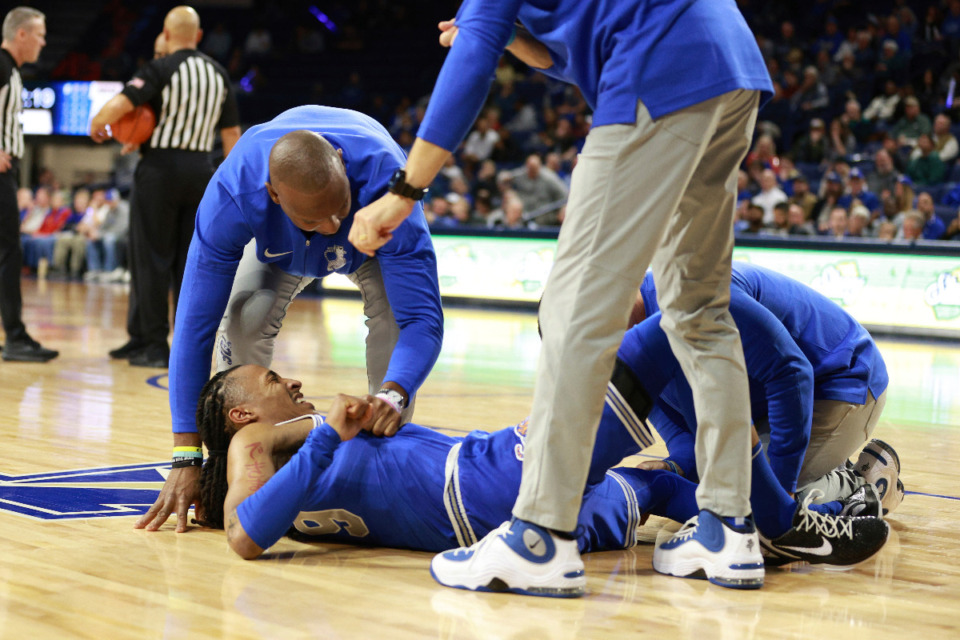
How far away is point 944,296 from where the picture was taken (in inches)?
391

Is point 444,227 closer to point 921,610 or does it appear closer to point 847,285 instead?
point 847,285

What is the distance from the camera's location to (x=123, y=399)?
210 inches

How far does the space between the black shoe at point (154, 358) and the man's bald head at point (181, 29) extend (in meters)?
1.70

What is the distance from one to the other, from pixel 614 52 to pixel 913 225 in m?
8.70

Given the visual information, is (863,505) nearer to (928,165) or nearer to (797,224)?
(797,224)

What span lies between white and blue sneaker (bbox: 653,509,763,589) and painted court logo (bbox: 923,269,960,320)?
809 cm

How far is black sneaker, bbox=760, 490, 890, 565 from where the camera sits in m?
2.70

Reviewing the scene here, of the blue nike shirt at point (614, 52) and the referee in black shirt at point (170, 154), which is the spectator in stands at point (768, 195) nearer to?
the referee in black shirt at point (170, 154)

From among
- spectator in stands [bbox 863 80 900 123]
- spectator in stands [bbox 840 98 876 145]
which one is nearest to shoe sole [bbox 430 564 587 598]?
spectator in stands [bbox 840 98 876 145]

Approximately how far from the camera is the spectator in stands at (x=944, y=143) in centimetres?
1191

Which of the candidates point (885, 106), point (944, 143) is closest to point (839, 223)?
point (944, 143)

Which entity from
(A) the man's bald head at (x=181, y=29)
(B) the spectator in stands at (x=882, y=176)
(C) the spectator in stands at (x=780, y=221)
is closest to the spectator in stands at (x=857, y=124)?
(B) the spectator in stands at (x=882, y=176)

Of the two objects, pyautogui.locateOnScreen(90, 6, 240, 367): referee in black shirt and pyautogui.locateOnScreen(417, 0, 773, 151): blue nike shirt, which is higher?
pyautogui.locateOnScreen(417, 0, 773, 151): blue nike shirt

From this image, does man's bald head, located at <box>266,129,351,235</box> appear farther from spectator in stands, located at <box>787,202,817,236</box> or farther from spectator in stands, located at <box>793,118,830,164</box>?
spectator in stands, located at <box>793,118,830,164</box>
